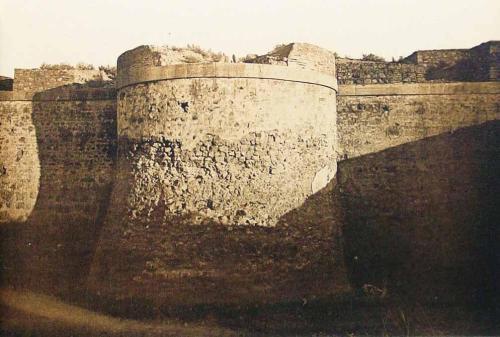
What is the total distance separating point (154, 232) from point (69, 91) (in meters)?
4.44

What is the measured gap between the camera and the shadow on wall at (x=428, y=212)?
1115 cm

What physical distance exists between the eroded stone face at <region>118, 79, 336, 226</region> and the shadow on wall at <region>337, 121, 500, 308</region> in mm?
1856

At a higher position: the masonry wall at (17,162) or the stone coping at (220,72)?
the stone coping at (220,72)

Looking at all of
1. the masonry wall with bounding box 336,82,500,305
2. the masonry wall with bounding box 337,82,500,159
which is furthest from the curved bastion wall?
the masonry wall with bounding box 337,82,500,159

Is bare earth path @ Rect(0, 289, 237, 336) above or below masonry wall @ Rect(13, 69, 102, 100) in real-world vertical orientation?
below

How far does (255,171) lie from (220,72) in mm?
1928

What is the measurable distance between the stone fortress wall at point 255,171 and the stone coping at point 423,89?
0.10 feet

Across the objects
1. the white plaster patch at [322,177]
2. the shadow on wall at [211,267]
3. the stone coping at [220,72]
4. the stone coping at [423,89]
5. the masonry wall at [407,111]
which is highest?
the stone coping at [220,72]

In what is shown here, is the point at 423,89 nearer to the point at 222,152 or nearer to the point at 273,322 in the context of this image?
the point at 222,152

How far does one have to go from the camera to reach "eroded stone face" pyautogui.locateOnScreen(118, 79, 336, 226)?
9602 mm

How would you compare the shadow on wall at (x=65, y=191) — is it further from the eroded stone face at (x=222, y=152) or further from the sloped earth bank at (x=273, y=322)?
the eroded stone face at (x=222, y=152)

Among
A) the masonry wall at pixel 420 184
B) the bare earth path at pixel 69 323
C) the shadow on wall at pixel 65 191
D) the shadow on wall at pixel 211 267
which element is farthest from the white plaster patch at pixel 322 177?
the shadow on wall at pixel 65 191

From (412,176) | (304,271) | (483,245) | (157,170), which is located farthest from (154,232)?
(483,245)

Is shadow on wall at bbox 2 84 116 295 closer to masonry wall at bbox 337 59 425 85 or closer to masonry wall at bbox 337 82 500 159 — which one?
masonry wall at bbox 337 59 425 85
